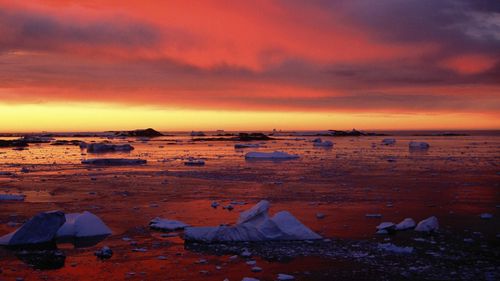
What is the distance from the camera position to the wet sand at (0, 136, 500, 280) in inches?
255

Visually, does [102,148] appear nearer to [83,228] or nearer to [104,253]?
[83,228]

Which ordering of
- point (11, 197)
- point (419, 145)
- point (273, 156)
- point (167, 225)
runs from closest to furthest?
point (167, 225) < point (11, 197) < point (273, 156) < point (419, 145)

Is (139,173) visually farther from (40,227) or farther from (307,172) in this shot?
(40,227)

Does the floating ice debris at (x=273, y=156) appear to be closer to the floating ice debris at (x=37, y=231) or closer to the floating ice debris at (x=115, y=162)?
the floating ice debris at (x=115, y=162)

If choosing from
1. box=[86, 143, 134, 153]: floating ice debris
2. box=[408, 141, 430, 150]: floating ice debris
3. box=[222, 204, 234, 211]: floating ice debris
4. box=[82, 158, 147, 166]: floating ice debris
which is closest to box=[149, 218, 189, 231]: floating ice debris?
box=[222, 204, 234, 211]: floating ice debris

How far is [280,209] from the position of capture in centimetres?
1097

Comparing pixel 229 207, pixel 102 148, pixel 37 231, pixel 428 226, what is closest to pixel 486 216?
pixel 428 226

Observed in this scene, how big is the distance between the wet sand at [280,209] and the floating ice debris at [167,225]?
17 centimetres

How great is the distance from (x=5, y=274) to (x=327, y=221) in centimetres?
555

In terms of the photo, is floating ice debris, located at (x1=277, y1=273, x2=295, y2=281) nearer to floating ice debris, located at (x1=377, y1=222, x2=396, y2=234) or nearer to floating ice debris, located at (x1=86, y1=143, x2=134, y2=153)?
floating ice debris, located at (x1=377, y1=222, x2=396, y2=234)

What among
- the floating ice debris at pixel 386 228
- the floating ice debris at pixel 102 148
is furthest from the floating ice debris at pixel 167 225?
the floating ice debris at pixel 102 148

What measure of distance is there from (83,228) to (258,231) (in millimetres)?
2956

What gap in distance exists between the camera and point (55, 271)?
6469 millimetres

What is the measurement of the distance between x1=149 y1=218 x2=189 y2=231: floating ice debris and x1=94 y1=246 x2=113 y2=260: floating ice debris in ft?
5.49
